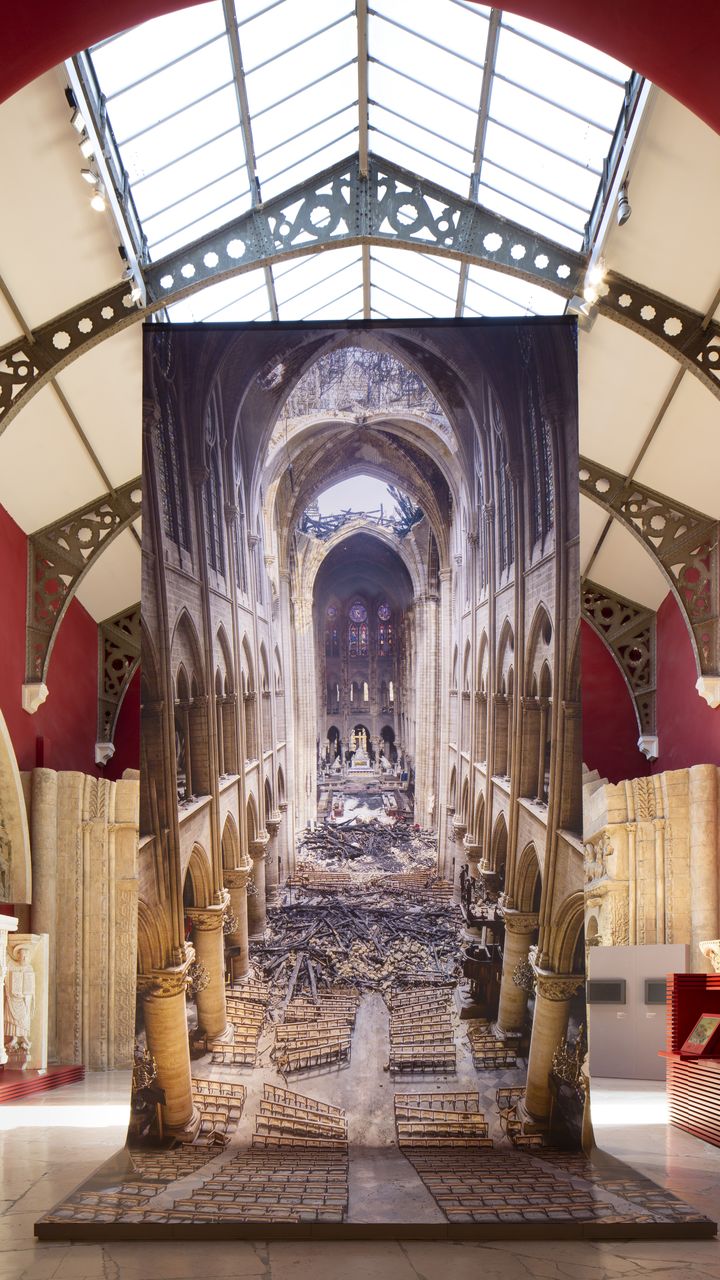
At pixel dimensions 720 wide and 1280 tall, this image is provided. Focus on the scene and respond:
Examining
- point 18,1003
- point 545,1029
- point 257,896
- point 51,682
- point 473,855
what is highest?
point 51,682

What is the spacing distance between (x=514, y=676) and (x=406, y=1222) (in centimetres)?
339

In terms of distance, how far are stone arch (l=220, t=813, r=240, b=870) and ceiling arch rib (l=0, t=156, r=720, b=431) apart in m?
4.09

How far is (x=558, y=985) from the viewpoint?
598 centimetres

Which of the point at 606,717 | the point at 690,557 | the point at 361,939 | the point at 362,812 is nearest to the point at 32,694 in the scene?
the point at 362,812

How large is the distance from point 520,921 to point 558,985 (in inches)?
18.1

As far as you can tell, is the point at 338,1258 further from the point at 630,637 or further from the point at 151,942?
the point at 630,637

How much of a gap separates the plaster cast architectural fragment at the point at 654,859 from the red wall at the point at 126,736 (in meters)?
7.68

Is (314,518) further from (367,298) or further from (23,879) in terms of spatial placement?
(23,879)

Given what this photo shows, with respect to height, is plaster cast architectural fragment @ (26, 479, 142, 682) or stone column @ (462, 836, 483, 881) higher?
plaster cast architectural fragment @ (26, 479, 142, 682)

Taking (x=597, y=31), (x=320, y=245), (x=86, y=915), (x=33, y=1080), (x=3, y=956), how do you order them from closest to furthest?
(x=597, y=31) → (x=320, y=245) → (x=33, y=1080) → (x=3, y=956) → (x=86, y=915)

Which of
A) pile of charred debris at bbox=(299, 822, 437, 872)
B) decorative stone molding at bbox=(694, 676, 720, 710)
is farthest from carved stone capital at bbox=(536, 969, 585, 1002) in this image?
decorative stone molding at bbox=(694, 676, 720, 710)

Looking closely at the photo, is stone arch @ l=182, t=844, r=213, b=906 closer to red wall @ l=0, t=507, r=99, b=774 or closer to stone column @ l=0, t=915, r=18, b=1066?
red wall @ l=0, t=507, r=99, b=774

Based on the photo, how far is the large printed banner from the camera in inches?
227

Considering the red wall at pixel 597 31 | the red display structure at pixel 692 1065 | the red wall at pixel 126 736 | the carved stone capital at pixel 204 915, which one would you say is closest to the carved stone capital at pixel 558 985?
the carved stone capital at pixel 204 915
